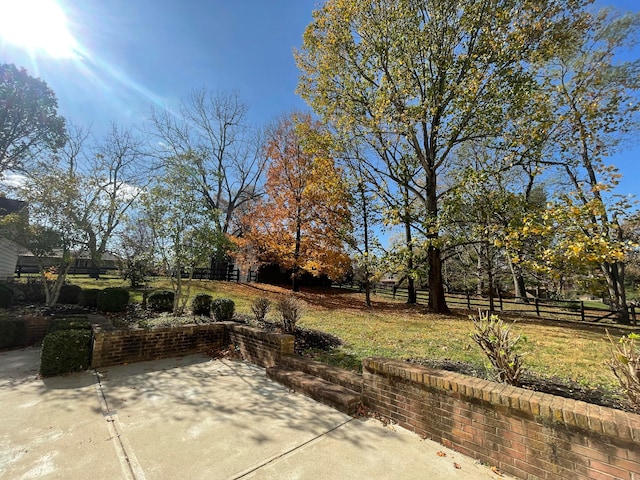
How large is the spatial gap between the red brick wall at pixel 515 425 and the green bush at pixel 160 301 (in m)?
8.54

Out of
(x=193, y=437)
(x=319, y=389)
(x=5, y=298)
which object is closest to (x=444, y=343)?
(x=319, y=389)

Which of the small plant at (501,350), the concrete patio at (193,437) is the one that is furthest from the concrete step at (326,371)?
the small plant at (501,350)

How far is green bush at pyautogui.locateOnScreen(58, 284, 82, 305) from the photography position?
10.9 meters

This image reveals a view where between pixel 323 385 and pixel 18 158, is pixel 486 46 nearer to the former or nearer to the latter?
pixel 323 385

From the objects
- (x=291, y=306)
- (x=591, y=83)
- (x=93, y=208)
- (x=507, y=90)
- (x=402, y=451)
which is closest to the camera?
(x=402, y=451)

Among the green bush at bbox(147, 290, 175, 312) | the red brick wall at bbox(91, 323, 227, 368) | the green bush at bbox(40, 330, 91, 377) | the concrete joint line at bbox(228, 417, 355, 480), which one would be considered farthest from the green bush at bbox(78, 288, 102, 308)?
the concrete joint line at bbox(228, 417, 355, 480)

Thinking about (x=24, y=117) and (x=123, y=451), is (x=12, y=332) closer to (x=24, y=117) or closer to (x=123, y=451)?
(x=123, y=451)

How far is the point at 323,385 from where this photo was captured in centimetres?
426

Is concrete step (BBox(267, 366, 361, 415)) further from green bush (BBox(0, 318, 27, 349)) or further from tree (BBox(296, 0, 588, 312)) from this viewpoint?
tree (BBox(296, 0, 588, 312))

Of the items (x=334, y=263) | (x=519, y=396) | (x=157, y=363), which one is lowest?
(x=157, y=363)

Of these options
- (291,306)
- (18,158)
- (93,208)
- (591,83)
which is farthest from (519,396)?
(18,158)

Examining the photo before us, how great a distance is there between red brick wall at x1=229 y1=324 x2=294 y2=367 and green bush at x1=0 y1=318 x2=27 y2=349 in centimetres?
487

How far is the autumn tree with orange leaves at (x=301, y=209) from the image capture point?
44.8 ft

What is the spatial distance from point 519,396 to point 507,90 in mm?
10994
